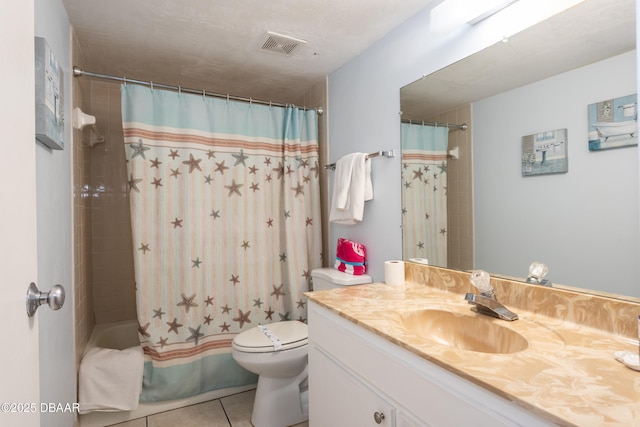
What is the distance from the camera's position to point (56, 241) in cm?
139

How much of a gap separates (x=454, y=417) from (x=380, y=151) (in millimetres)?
1393

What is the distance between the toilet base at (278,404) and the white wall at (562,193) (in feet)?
4.12

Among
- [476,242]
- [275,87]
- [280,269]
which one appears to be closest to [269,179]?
[280,269]

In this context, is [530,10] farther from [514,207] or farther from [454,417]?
[454,417]

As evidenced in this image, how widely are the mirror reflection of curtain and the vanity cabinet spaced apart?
25.3 inches

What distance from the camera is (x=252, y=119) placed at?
2277 millimetres

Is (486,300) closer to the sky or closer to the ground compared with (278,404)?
closer to the sky

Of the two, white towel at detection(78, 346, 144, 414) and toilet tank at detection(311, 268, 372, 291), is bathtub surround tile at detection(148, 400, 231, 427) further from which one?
toilet tank at detection(311, 268, 372, 291)

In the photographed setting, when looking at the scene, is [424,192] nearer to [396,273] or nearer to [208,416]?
[396,273]

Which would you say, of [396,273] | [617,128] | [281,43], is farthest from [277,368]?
[281,43]

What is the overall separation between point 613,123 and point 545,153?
0.20m

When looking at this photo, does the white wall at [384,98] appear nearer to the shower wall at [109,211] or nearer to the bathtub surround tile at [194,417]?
the shower wall at [109,211]

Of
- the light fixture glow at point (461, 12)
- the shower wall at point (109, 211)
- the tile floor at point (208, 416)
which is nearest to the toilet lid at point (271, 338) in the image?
the tile floor at point (208, 416)

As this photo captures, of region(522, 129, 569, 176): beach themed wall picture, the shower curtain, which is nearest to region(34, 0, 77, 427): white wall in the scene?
the shower curtain
